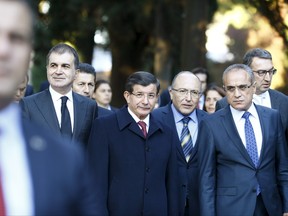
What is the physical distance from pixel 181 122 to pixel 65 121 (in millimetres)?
1752

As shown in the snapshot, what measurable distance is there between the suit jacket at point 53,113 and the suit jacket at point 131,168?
0.16 metres

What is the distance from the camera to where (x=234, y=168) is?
24.1ft

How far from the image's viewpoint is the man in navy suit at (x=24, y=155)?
2.16 meters

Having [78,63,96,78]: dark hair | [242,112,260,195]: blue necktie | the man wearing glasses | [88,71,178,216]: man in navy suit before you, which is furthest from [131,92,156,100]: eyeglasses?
[78,63,96,78]: dark hair

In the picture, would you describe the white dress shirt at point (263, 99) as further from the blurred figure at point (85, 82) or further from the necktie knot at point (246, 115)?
the blurred figure at point (85, 82)

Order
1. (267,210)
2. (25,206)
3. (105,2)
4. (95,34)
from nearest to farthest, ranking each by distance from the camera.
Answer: (25,206), (267,210), (105,2), (95,34)

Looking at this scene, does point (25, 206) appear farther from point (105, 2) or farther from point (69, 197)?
point (105, 2)

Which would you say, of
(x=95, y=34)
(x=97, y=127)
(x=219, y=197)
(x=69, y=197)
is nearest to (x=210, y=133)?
(x=219, y=197)

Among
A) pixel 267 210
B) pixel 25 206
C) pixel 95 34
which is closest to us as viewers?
pixel 25 206

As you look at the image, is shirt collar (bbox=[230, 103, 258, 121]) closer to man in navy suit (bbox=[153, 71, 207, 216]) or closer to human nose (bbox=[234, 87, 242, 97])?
human nose (bbox=[234, 87, 242, 97])

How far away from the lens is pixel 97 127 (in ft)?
24.7

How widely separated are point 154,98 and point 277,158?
1.43 meters

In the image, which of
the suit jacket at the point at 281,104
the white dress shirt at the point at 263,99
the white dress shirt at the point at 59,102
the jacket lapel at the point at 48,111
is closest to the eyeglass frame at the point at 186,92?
the white dress shirt at the point at 263,99

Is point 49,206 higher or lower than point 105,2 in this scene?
lower
